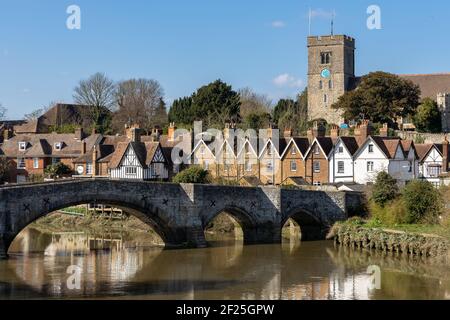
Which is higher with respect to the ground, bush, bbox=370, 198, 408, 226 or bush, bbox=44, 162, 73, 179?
bush, bbox=44, 162, 73, 179

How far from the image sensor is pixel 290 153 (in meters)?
50.4

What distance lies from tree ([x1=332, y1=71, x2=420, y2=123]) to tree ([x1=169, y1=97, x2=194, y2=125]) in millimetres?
12472

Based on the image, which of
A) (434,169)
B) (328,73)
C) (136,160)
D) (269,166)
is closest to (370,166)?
(434,169)

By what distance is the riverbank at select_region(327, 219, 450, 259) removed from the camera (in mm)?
33875

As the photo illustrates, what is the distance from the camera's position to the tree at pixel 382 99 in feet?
196

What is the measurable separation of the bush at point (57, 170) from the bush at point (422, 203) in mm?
24233

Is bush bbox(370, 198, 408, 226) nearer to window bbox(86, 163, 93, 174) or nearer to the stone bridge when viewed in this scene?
the stone bridge

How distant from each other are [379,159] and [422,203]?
31.3ft

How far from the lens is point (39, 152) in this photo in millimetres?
56281

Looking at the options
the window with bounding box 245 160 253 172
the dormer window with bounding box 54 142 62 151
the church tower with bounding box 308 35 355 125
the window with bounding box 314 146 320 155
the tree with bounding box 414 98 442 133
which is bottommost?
the window with bounding box 245 160 253 172

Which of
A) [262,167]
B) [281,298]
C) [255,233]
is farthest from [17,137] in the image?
[281,298]

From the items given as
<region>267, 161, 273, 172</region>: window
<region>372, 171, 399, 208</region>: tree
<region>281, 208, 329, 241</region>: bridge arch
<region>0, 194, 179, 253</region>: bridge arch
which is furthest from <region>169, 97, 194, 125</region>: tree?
<region>0, 194, 179, 253</region>: bridge arch

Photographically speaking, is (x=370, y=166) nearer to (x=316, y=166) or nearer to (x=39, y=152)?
(x=316, y=166)
